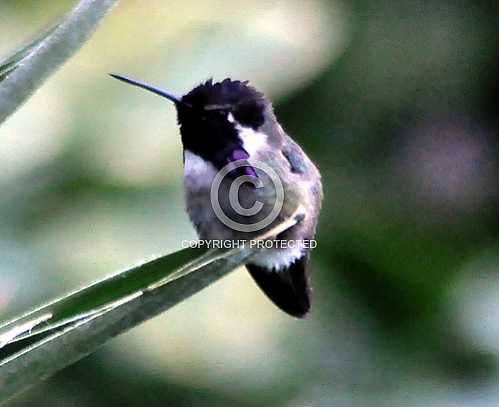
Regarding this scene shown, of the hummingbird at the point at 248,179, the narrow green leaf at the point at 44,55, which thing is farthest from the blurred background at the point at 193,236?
the narrow green leaf at the point at 44,55

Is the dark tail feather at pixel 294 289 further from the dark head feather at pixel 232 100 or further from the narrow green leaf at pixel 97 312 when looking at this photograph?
the narrow green leaf at pixel 97 312

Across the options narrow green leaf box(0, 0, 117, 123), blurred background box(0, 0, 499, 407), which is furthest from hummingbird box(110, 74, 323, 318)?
narrow green leaf box(0, 0, 117, 123)

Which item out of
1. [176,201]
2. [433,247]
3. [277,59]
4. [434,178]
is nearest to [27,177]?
[176,201]

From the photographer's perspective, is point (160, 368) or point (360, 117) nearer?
point (160, 368)

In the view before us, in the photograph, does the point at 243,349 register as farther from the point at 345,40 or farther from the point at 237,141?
the point at 345,40

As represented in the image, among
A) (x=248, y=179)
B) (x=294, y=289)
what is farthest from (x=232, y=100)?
(x=294, y=289)

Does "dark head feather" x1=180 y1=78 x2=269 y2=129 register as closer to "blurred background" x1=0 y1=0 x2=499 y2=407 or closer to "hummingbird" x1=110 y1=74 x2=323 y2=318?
"hummingbird" x1=110 y1=74 x2=323 y2=318
